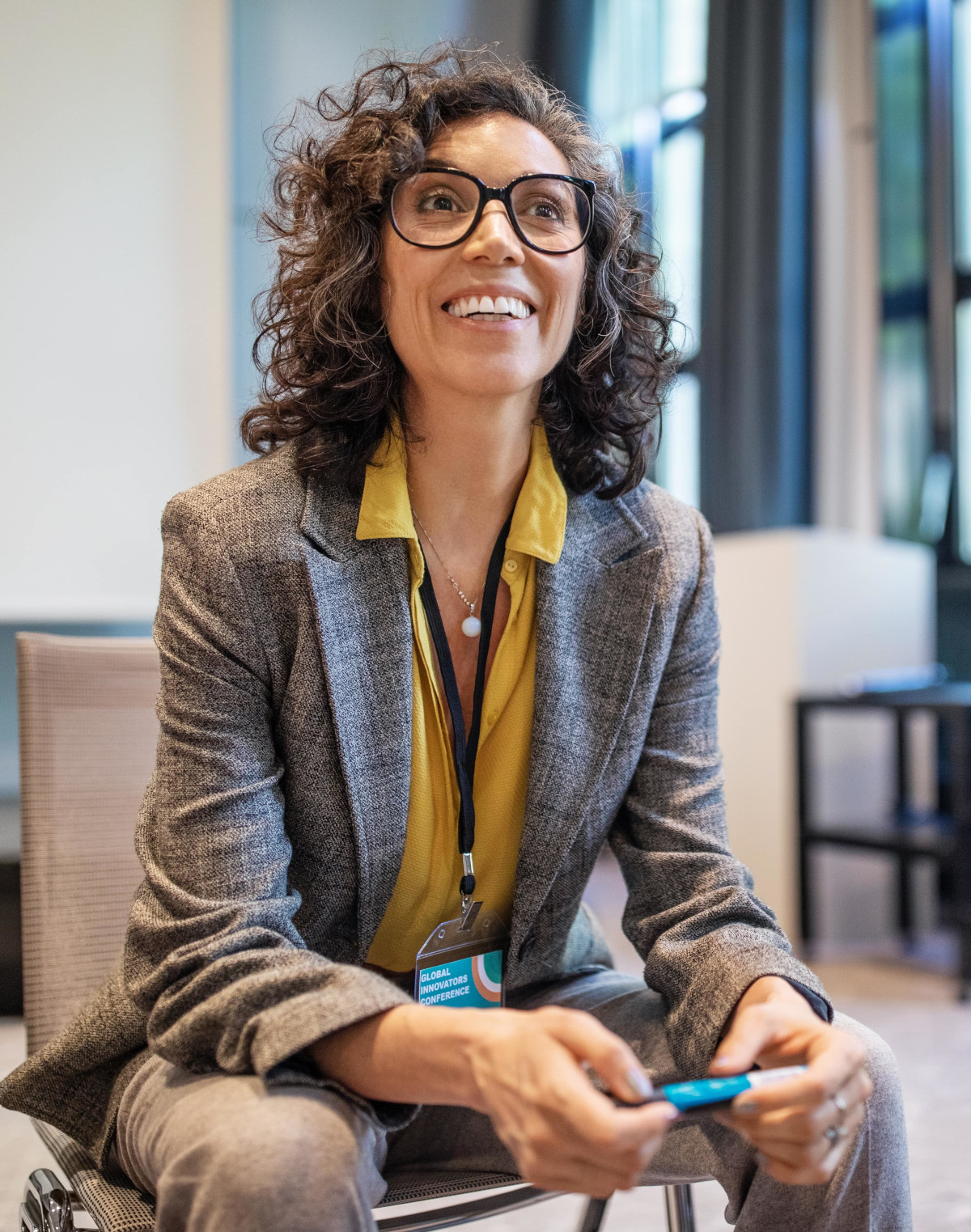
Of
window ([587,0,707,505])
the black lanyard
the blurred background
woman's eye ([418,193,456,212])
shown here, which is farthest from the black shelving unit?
woman's eye ([418,193,456,212])

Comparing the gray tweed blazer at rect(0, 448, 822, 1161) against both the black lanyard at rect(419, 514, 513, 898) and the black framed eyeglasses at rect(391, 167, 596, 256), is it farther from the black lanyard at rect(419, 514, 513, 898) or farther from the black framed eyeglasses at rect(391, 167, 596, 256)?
the black framed eyeglasses at rect(391, 167, 596, 256)

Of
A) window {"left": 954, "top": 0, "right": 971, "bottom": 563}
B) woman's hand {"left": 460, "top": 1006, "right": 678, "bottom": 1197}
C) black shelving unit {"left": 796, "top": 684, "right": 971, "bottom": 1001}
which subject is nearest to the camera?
woman's hand {"left": 460, "top": 1006, "right": 678, "bottom": 1197}

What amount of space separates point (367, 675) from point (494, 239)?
0.40 meters

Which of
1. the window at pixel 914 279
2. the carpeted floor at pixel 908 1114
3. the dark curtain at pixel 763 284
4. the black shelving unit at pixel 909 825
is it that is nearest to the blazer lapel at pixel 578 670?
the carpeted floor at pixel 908 1114

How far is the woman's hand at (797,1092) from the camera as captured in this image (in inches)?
27.4

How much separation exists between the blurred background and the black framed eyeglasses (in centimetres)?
168

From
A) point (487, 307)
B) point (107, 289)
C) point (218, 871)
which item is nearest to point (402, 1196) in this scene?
point (218, 871)

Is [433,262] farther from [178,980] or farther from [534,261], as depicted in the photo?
[178,980]

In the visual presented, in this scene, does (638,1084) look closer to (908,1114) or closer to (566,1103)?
(566,1103)

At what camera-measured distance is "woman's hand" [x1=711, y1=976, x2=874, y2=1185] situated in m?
0.70

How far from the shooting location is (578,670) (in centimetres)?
103

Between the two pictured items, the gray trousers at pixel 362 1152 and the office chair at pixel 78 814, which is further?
the office chair at pixel 78 814

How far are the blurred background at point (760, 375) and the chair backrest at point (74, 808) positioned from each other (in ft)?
4.62

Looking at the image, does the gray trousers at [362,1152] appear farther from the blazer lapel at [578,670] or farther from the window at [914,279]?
the window at [914,279]
